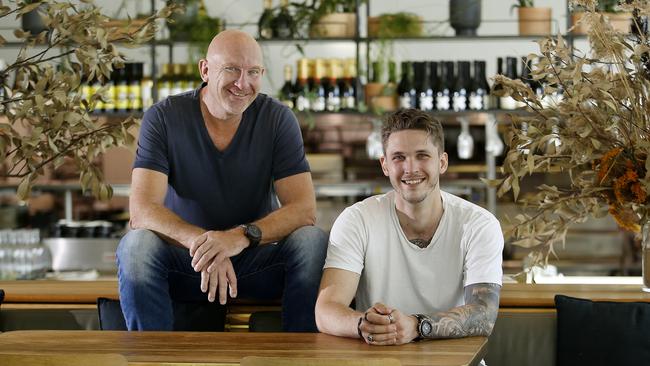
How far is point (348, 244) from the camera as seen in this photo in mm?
2893

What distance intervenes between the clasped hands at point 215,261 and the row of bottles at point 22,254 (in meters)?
2.75

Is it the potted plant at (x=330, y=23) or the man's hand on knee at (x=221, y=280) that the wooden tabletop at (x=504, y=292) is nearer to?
the man's hand on knee at (x=221, y=280)

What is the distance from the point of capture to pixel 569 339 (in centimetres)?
300

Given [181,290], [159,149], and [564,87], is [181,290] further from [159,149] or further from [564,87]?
[564,87]

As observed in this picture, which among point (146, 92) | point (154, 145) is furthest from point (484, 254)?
point (146, 92)

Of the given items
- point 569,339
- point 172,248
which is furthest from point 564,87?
point 172,248

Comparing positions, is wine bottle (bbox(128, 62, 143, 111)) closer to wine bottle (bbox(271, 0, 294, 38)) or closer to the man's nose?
wine bottle (bbox(271, 0, 294, 38))

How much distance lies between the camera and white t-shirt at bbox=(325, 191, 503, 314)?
2891 millimetres

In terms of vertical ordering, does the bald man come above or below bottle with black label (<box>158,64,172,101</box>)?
below

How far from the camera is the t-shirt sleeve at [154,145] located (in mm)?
3303

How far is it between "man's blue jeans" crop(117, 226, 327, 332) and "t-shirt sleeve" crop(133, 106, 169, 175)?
266mm

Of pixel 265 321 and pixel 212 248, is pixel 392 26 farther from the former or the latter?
pixel 212 248

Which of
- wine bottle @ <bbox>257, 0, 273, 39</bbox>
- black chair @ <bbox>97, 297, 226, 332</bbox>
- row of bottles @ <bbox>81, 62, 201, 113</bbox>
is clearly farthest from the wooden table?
row of bottles @ <bbox>81, 62, 201, 113</bbox>

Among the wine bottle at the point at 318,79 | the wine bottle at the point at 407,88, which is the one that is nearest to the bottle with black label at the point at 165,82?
the wine bottle at the point at 318,79
